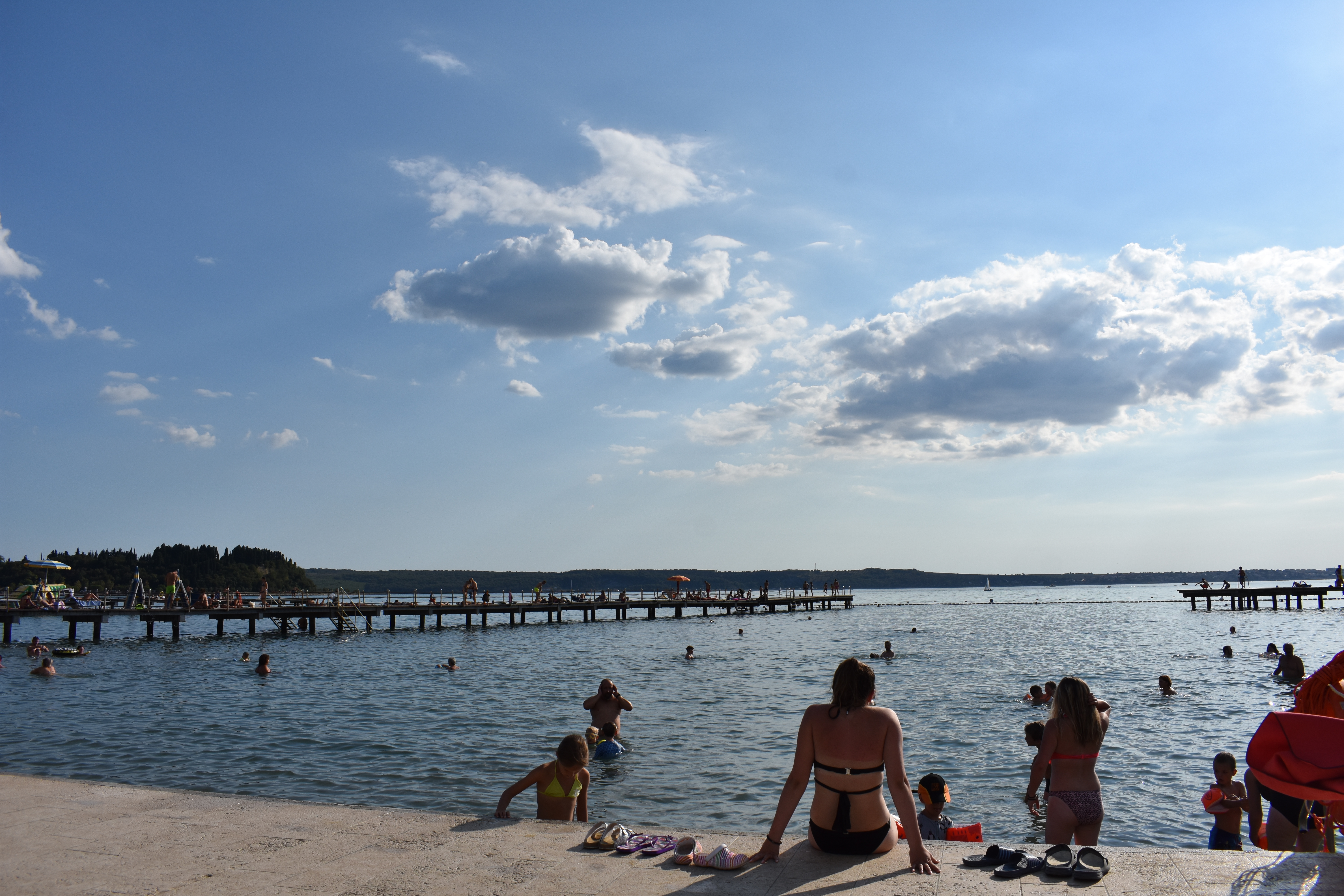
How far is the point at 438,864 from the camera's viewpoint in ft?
18.0

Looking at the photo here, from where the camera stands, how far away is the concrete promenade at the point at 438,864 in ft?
15.4

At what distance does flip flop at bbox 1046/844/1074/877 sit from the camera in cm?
477

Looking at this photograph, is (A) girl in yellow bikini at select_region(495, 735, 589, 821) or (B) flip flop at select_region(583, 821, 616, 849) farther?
(A) girl in yellow bikini at select_region(495, 735, 589, 821)

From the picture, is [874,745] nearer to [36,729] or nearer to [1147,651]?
[36,729]

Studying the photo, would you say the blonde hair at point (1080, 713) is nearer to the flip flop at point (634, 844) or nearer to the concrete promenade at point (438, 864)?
the concrete promenade at point (438, 864)

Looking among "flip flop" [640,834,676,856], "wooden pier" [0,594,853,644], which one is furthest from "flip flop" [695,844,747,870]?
"wooden pier" [0,594,853,644]

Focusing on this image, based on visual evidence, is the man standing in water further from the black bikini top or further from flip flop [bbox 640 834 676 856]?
the black bikini top

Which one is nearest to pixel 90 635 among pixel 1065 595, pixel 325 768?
pixel 325 768

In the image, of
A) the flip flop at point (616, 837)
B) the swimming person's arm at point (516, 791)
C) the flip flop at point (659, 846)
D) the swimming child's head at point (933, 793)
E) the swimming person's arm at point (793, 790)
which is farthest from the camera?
the swimming child's head at point (933, 793)

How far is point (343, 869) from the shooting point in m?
5.41

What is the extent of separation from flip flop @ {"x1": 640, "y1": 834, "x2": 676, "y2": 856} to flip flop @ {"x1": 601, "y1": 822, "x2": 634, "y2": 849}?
0.54 feet

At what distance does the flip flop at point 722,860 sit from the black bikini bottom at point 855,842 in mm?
610

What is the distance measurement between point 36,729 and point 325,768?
960 cm

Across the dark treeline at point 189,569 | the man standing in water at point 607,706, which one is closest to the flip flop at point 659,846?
the man standing in water at point 607,706
